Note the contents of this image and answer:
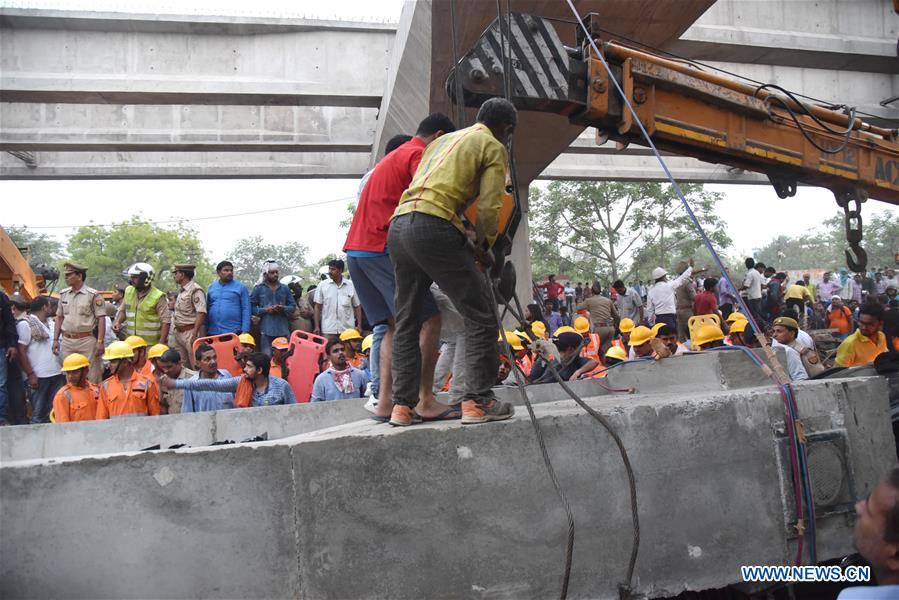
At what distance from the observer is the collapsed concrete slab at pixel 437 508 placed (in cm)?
304

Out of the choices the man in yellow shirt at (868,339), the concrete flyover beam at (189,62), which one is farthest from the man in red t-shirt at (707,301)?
the concrete flyover beam at (189,62)

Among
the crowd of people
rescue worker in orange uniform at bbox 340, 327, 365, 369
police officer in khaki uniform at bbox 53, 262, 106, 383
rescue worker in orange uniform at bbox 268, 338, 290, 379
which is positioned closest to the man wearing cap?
the crowd of people

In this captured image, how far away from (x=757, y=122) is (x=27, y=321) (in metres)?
8.75

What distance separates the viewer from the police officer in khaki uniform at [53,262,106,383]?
29.2 feet

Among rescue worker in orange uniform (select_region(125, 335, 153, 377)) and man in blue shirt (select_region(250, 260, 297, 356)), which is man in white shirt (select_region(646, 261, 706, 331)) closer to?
man in blue shirt (select_region(250, 260, 297, 356))

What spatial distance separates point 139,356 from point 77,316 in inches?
72.7

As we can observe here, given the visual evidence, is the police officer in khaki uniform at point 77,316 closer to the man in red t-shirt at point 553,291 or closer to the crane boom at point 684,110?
the crane boom at point 684,110

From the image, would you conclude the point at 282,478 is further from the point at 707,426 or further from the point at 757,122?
the point at 757,122

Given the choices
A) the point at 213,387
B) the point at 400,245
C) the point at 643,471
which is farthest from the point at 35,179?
the point at 643,471

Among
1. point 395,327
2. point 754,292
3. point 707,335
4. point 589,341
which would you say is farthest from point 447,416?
point 754,292

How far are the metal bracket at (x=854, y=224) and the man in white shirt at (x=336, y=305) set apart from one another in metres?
6.44

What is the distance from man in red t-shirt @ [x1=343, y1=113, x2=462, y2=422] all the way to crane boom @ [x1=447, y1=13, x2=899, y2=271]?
127 cm

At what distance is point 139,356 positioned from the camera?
7.70 m
